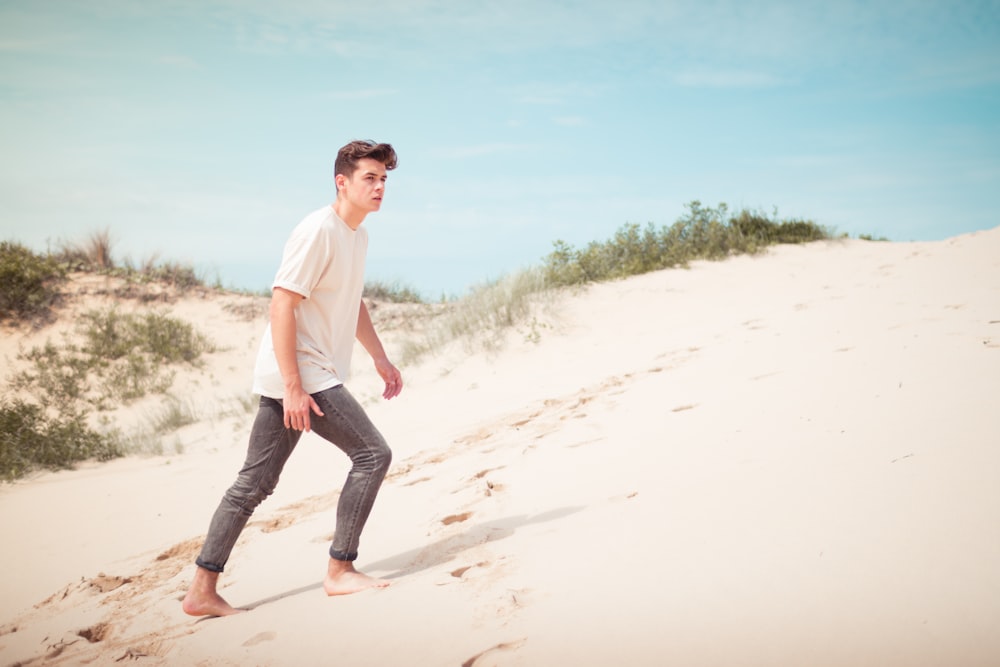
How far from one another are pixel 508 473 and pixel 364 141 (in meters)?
2.40

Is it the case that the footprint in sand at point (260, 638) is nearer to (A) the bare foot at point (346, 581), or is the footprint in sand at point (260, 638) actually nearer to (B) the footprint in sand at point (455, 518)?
(A) the bare foot at point (346, 581)

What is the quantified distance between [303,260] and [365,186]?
0.48 meters

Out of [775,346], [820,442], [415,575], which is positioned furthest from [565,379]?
[415,575]

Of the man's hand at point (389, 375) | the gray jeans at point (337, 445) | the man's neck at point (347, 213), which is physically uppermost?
the man's neck at point (347, 213)

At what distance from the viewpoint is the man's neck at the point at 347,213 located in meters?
3.35

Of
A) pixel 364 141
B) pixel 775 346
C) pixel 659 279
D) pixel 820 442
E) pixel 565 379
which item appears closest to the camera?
pixel 364 141

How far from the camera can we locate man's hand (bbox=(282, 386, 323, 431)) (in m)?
3.10

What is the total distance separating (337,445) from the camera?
325 centimetres

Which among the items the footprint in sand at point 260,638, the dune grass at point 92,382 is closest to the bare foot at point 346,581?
the footprint in sand at point 260,638

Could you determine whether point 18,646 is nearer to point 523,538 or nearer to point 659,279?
point 523,538

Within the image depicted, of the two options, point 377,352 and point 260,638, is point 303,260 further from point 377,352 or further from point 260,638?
point 260,638

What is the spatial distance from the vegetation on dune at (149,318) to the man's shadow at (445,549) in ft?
20.6

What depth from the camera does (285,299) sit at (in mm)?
3082

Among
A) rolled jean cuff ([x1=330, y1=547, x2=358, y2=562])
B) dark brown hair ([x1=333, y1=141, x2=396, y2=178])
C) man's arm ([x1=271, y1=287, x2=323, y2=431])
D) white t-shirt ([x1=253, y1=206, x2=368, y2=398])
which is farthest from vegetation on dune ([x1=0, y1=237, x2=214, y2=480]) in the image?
dark brown hair ([x1=333, y1=141, x2=396, y2=178])
